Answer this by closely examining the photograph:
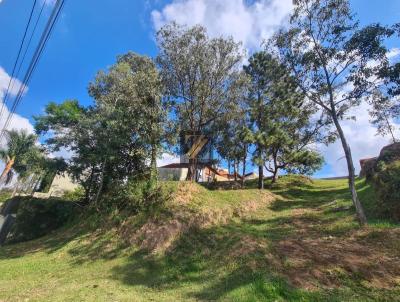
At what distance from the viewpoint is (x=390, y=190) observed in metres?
14.0

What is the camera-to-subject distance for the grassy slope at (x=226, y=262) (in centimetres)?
833

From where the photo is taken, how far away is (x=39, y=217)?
2088 centimetres

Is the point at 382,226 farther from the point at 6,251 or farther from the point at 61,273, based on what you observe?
the point at 6,251

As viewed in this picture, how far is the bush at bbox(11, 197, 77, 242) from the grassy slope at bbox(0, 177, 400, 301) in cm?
266

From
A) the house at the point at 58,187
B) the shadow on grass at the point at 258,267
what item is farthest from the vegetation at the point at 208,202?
the house at the point at 58,187

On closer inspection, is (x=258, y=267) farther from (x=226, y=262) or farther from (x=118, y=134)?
(x=118, y=134)

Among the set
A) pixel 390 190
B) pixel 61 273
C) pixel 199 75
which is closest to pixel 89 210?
pixel 61 273

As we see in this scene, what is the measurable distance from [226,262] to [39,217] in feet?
49.5

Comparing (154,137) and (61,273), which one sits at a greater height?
(154,137)

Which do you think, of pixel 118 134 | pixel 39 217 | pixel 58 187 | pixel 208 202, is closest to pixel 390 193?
pixel 208 202

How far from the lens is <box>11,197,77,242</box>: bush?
2006 cm

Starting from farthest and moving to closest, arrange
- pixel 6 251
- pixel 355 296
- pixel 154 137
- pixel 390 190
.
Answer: pixel 154 137, pixel 6 251, pixel 390 190, pixel 355 296

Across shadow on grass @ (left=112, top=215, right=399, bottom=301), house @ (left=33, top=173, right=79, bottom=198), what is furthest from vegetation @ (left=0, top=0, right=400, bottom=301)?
house @ (left=33, top=173, right=79, bottom=198)

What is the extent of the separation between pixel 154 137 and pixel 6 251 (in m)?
9.37
